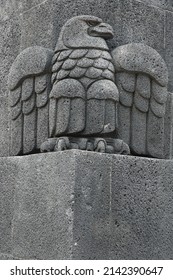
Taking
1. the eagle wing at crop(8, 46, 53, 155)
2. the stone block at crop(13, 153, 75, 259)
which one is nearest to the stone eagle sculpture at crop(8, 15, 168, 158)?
the eagle wing at crop(8, 46, 53, 155)

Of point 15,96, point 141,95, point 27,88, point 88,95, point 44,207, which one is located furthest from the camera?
point 15,96

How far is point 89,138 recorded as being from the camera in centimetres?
401

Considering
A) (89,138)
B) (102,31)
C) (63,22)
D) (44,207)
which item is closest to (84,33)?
(102,31)

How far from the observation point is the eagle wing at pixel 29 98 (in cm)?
423

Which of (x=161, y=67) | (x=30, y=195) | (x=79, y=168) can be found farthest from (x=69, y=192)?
(x=161, y=67)

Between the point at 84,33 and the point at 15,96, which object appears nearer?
the point at 84,33

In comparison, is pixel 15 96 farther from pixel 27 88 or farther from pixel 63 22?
pixel 63 22

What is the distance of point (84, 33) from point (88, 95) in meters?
0.46

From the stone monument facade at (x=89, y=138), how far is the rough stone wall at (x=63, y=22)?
1 centimetres

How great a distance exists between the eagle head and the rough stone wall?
17 cm

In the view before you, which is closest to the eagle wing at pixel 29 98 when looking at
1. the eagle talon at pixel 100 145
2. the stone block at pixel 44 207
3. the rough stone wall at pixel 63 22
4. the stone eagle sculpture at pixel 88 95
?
the stone eagle sculpture at pixel 88 95
